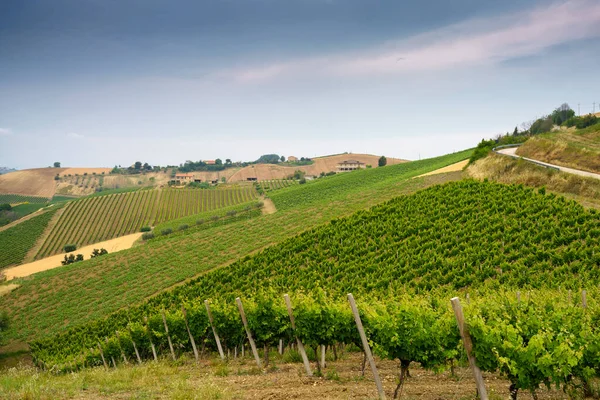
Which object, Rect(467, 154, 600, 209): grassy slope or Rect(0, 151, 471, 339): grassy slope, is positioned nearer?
Rect(467, 154, 600, 209): grassy slope

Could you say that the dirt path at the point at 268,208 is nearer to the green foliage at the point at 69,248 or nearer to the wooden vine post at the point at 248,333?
the green foliage at the point at 69,248

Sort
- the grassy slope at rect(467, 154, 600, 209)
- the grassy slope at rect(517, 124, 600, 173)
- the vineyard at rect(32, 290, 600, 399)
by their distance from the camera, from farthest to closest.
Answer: the grassy slope at rect(517, 124, 600, 173) → the grassy slope at rect(467, 154, 600, 209) → the vineyard at rect(32, 290, 600, 399)

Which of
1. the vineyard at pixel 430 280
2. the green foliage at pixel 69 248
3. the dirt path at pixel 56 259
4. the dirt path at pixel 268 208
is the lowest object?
the dirt path at pixel 56 259

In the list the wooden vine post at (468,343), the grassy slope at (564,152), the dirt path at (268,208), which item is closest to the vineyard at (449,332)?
the wooden vine post at (468,343)

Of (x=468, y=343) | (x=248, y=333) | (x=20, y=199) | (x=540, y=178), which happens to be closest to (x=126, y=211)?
(x=20, y=199)

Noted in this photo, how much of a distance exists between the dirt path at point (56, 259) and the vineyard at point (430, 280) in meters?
47.2

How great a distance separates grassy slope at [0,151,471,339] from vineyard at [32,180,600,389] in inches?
190

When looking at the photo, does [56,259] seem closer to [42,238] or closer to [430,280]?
[42,238]

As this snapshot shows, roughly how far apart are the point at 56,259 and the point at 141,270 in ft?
149

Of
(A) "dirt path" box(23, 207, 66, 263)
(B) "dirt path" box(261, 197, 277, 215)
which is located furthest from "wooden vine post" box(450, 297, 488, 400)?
(A) "dirt path" box(23, 207, 66, 263)

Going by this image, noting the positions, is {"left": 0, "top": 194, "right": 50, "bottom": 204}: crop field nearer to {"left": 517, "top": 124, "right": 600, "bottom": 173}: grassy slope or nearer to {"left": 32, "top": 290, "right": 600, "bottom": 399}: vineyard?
{"left": 517, "top": 124, "right": 600, "bottom": 173}: grassy slope

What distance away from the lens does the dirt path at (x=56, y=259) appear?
73625 mm

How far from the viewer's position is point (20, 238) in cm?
9669

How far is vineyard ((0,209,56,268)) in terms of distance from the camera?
84.6m
